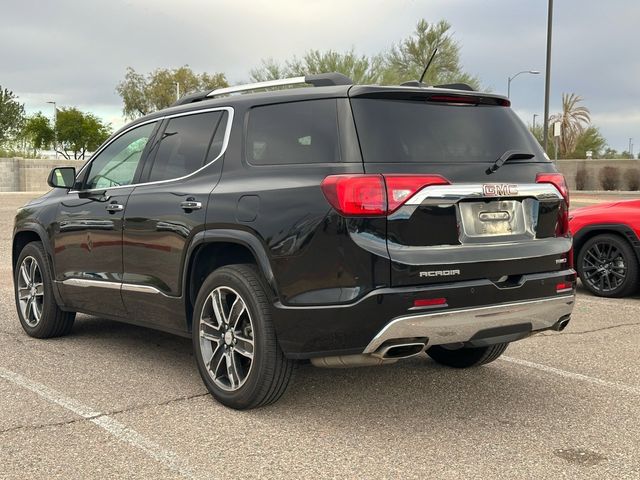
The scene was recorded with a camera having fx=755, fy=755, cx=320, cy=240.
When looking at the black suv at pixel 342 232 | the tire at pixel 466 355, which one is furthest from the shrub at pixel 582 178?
the black suv at pixel 342 232

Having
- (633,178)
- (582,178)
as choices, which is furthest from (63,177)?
(582,178)

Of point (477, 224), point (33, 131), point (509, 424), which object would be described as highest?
point (33, 131)

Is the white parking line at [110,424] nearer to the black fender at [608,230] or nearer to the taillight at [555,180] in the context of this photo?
the taillight at [555,180]

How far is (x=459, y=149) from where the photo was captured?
13.7ft

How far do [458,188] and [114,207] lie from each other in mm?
2581

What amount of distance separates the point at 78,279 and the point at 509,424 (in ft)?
11.0

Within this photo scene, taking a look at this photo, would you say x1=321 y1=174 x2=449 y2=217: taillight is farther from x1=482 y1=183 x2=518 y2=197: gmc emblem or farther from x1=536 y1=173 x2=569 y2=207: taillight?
x1=536 y1=173 x2=569 y2=207: taillight

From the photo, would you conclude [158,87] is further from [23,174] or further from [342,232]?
[342,232]

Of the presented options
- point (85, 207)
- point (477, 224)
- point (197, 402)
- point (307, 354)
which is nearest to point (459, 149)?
point (477, 224)

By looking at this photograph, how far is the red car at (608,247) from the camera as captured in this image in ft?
27.1

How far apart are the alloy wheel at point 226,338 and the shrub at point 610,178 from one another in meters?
35.3

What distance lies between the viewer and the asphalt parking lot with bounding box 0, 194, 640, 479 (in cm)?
356

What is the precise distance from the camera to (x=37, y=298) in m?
6.40

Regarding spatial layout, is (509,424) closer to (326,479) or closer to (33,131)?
(326,479)
